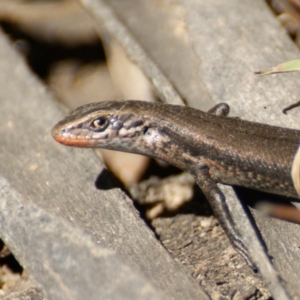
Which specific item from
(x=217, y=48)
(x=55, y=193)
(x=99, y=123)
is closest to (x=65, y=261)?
(x=55, y=193)

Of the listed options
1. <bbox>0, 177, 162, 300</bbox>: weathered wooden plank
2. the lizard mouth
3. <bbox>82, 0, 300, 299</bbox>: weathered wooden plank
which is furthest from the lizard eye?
<bbox>0, 177, 162, 300</bbox>: weathered wooden plank

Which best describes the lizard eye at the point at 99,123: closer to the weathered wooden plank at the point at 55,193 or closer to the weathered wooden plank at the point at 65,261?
the weathered wooden plank at the point at 55,193

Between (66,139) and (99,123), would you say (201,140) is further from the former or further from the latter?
(66,139)

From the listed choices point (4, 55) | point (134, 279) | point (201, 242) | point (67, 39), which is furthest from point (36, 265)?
point (67, 39)

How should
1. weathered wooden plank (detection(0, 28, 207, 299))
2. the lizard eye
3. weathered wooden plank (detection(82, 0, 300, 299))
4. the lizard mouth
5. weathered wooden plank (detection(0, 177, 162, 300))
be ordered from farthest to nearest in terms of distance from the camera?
the lizard eye, weathered wooden plank (detection(82, 0, 300, 299)), the lizard mouth, weathered wooden plank (detection(0, 28, 207, 299)), weathered wooden plank (detection(0, 177, 162, 300))

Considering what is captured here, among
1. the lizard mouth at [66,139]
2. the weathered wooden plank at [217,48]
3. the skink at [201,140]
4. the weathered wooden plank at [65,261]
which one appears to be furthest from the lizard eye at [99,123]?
the weathered wooden plank at [65,261]

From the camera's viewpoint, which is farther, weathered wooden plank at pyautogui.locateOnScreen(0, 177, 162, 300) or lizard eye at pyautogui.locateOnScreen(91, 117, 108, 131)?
lizard eye at pyautogui.locateOnScreen(91, 117, 108, 131)

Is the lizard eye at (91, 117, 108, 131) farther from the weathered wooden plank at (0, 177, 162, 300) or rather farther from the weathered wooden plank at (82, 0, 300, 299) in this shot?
the weathered wooden plank at (0, 177, 162, 300)
